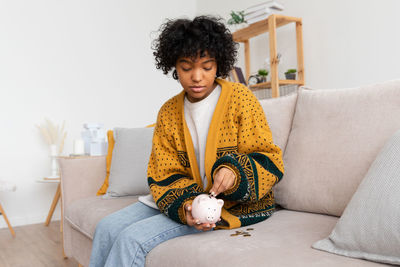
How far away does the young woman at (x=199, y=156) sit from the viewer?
0.94 m

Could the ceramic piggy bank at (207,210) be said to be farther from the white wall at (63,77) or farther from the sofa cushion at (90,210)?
the white wall at (63,77)

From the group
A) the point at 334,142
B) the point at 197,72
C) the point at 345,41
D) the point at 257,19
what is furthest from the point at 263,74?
the point at 197,72

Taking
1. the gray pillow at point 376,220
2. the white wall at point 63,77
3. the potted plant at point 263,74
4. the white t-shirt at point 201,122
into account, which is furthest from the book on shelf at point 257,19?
the gray pillow at point 376,220

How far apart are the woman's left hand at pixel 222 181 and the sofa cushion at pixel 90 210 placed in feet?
2.23

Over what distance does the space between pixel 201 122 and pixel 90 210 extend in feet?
2.37

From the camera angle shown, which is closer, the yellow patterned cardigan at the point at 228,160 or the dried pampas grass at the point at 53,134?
the yellow patterned cardigan at the point at 228,160

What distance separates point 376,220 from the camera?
720 mm

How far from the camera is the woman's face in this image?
1.03 metres

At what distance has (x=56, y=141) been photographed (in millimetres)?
3061

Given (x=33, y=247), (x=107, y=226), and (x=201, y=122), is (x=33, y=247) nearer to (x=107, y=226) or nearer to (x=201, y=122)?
(x=107, y=226)

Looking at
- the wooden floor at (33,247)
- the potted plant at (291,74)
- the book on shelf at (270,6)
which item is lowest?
the wooden floor at (33,247)

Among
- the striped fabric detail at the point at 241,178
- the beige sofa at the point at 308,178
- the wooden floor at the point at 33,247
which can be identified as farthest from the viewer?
the wooden floor at the point at 33,247

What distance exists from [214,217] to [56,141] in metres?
2.56

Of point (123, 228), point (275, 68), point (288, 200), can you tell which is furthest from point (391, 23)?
point (123, 228)
